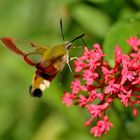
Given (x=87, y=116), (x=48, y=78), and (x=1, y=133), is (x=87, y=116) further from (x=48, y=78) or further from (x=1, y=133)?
(x=48, y=78)

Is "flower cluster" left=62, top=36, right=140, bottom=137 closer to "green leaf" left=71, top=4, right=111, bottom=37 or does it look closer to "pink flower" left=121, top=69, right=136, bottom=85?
"pink flower" left=121, top=69, right=136, bottom=85

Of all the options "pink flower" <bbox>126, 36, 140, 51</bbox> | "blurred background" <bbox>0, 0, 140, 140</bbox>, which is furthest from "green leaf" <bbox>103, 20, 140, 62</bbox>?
"pink flower" <bbox>126, 36, 140, 51</bbox>

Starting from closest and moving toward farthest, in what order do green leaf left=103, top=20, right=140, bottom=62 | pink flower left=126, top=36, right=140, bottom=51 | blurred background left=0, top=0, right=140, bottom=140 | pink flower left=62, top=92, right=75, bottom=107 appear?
pink flower left=126, top=36, right=140, bottom=51
pink flower left=62, top=92, right=75, bottom=107
green leaf left=103, top=20, right=140, bottom=62
blurred background left=0, top=0, right=140, bottom=140

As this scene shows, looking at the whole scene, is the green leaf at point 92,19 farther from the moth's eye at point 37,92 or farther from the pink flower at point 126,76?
the moth's eye at point 37,92

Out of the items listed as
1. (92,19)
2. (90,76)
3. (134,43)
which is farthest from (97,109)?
(92,19)

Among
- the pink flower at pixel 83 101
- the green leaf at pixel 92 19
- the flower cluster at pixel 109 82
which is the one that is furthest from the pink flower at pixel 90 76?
the green leaf at pixel 92 19

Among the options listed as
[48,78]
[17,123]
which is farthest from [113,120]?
[17,123]
